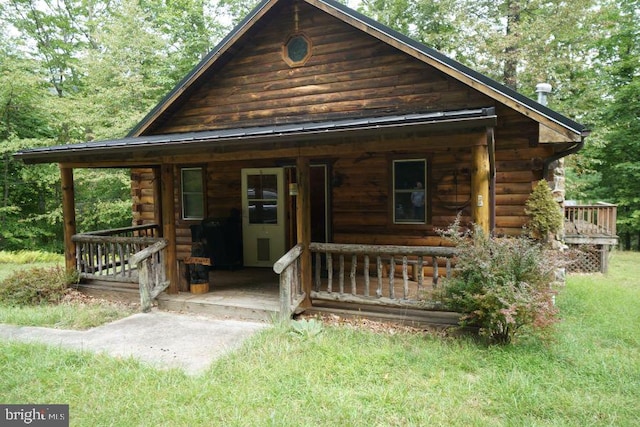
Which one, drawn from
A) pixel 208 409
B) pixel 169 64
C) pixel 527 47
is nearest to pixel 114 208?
pixel 169 64

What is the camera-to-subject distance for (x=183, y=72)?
60.5 feet

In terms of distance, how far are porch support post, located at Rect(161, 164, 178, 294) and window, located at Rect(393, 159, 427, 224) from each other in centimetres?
392

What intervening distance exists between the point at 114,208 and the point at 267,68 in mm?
10782

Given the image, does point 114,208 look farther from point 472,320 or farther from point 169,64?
point 472,320

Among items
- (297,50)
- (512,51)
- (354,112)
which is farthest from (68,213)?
(512,51)

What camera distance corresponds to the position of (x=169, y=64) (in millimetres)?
17859

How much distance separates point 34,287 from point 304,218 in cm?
507

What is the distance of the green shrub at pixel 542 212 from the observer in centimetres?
653

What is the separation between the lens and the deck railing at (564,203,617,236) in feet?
38.3

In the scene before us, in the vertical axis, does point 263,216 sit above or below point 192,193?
below

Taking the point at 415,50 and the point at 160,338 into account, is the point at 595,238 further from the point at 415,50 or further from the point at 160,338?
the point at 160,338

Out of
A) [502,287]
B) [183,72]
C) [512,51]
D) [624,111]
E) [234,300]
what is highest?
[183,72]

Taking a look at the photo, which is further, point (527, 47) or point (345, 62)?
point (527, 47)

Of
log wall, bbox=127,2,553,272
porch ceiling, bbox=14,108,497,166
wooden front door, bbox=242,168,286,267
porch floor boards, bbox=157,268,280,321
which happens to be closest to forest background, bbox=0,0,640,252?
log wall, bbox=127,2,553,272
